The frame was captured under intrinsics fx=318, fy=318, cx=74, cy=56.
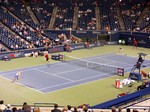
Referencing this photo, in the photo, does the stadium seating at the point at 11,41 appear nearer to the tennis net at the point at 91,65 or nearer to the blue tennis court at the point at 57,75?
the tennis net at the point at 91,65

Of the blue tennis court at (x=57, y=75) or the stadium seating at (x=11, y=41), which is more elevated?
the stadium seating at (x=11, y=41)

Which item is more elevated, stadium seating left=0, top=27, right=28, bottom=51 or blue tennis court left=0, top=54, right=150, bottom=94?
stadium seating left=0, top=27, right=28, bottom=51

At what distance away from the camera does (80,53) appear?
4775cm

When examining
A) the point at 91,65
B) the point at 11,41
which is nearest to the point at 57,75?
the point at 91,65

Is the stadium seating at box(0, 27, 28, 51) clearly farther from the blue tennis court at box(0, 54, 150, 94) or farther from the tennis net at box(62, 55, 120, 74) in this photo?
the blue tennis court at box(0, 54, 150, 94)

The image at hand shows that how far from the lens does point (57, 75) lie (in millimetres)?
33938

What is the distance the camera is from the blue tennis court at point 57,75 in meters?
30.4

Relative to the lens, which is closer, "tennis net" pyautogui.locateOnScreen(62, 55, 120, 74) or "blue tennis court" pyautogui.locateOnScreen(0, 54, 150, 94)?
"blue tennis court" pyautogui.locateOnScreen(0, 54, 150, 94)

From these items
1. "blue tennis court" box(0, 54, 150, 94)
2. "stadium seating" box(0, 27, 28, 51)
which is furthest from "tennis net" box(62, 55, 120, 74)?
"stadium seating" box(0, 27, 28, 51)

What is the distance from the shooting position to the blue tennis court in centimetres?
3035

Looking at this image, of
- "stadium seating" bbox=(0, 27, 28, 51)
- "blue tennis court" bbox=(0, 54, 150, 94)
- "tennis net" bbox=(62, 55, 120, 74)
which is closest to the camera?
"blue tennis court" bbox=(0, 54, 150, 94)

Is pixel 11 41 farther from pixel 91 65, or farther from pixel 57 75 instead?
pixel 57 75

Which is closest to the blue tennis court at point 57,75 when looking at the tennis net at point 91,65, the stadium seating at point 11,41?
the tennis net at point 91,65

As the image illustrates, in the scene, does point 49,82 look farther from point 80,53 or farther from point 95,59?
point 80,53
